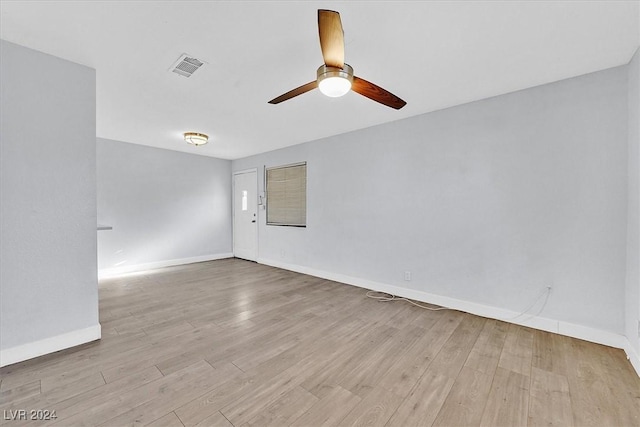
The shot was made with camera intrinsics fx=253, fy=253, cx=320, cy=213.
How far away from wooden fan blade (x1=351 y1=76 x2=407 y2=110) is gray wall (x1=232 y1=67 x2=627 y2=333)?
56.7 inches

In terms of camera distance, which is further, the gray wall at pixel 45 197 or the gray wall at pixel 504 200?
the gray wall at pixel 504 200

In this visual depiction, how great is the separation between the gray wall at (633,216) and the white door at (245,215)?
5407 millimetres

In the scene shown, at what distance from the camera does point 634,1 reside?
5.03 ft

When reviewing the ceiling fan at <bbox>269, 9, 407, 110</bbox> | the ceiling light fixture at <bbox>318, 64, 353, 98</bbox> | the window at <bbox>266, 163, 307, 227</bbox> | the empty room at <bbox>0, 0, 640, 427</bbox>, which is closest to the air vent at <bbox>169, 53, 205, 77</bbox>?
the empty room at <bbox>0, 0, 640, 427</bbox>

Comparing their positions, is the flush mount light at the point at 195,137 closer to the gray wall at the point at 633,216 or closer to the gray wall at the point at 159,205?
the gray wall at the point at 159,205

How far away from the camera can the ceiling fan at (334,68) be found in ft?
4.55

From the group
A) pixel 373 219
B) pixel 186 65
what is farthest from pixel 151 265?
pixel 373 219

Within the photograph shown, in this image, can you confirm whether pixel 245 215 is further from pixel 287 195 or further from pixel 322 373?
pixel 322 373

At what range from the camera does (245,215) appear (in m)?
6.11

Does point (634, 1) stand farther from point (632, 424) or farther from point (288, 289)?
point (288, 289)

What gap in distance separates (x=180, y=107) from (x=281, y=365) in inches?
122

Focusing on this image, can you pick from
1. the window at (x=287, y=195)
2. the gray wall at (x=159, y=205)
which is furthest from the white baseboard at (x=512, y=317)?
the gray wall at (x=159, y=205)

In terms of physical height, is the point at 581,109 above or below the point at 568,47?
below

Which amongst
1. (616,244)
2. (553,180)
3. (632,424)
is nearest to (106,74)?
(553,180)
